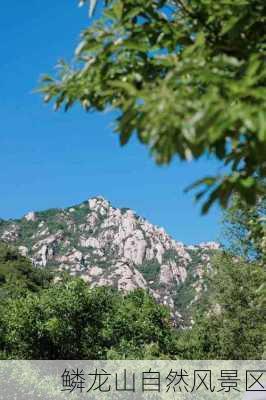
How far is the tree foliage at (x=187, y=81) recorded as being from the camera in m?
3.34

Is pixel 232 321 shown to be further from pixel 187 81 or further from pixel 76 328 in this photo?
pixel 187 81

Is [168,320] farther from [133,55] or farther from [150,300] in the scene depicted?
[133,55]

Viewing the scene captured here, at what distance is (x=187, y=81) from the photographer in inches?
145

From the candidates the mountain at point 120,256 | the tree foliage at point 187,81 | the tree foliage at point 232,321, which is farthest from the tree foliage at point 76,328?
the mountain at point 120,256

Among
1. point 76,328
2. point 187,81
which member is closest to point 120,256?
point 76,328

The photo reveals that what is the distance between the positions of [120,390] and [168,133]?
996 inches

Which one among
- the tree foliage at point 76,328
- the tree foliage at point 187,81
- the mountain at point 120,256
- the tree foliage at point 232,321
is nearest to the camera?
the tree foliage at point 187,81

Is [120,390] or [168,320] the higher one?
[168,320]

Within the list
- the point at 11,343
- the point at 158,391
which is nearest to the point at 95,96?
the point at 158,391

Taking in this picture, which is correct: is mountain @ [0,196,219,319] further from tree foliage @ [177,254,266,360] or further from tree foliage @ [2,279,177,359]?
tree foliage @ [2,279,177,359]

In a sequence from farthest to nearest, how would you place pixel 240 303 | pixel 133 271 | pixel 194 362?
1. pixel 133 271
2. pixel 240 303
3. pixel 194 362

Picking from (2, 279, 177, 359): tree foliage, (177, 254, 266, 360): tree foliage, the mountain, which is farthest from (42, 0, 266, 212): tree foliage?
the mountain

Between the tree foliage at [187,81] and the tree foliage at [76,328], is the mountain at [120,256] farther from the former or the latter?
the tree foliage at [187,81]

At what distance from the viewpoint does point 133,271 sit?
577 ft
